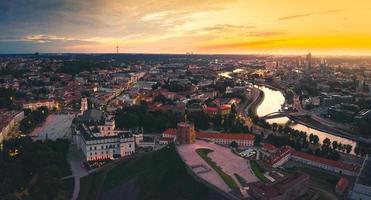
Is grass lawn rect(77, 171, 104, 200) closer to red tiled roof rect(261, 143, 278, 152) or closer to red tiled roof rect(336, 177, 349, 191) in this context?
red tiled roof rect(261, 143, 278, 152)

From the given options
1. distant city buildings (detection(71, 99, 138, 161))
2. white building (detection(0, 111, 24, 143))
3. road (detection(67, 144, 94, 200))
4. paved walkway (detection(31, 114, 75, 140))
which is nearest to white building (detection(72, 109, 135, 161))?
distant city buildings (detection(71, 99, 138, 161))

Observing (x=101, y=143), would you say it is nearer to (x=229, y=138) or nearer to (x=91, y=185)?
(x=91, y=185)

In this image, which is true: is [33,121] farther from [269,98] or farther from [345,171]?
[269,98]

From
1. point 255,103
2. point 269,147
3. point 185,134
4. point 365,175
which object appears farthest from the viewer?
point 255,103

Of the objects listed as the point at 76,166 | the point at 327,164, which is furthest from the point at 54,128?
the point at 327,164

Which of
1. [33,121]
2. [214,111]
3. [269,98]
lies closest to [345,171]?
[214,111]
